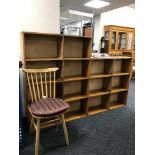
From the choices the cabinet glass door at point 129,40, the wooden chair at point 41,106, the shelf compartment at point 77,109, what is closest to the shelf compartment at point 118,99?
the shelf compartment at point 77,109

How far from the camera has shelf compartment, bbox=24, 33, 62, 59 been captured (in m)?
2.34

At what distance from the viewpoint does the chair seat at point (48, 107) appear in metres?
1.79

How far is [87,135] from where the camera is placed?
2.28m

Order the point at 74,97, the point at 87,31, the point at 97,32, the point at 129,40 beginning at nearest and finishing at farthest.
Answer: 1. the point at 74,97
2. the point at 87,31
3. the point at 97,32
4. the point at 129,40

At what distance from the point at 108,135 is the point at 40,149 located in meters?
0.97

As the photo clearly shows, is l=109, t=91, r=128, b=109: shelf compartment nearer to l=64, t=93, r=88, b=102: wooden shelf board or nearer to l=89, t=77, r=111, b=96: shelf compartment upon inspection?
l=89, t=77, r=111, b=96: shelf compartment

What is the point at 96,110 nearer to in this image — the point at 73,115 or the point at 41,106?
the point at 73,115

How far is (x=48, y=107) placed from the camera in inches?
75.1

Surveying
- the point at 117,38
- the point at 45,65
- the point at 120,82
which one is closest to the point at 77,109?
the point at 45,65

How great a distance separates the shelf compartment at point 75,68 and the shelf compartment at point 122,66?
2.69 ft

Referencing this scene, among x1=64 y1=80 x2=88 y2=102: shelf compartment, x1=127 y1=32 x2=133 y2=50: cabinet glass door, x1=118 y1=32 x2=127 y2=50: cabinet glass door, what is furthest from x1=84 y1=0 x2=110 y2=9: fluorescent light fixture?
x1=64 y1=80 x2=88 y2=102: shelf compartment

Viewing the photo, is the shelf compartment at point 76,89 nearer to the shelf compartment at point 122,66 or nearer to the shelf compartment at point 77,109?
the shelf compartment at point 77,109

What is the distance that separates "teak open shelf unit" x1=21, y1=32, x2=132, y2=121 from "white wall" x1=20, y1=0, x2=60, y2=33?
0.19 metres
